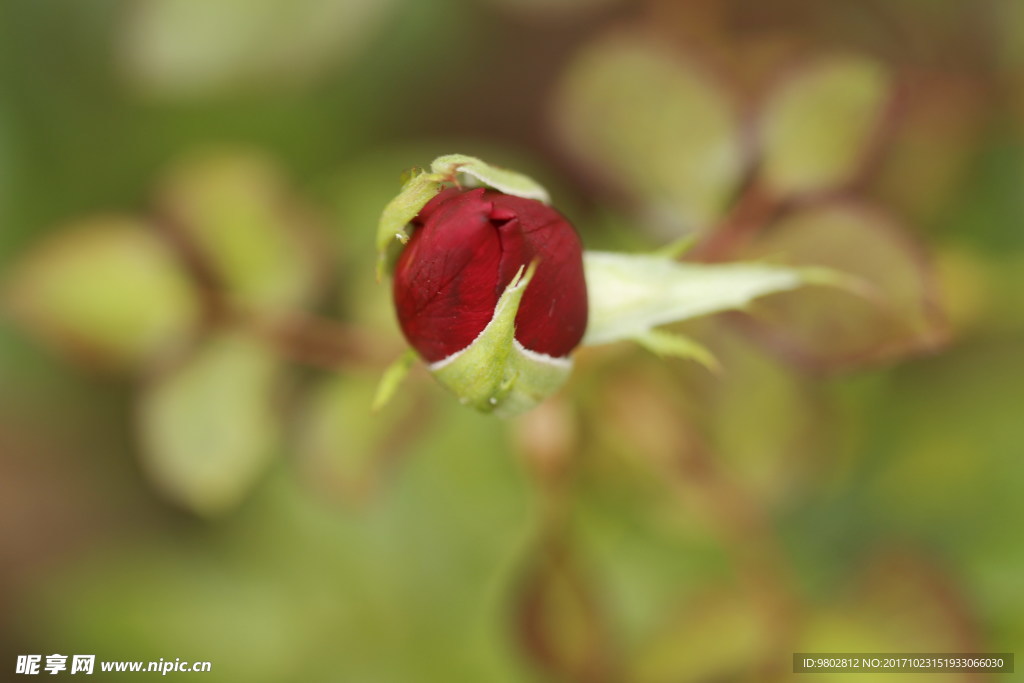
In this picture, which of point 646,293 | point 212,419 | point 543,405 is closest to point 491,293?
Result: point 646,293

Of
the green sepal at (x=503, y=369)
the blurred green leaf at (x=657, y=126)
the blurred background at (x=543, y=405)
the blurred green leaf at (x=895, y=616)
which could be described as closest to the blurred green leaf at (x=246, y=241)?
the blurred background at (x=543, y=405)

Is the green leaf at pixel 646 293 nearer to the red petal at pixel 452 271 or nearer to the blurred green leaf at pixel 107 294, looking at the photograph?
the red petal at pixel 452 271

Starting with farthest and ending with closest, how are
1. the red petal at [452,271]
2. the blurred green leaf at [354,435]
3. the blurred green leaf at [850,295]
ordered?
the blurred green leaf at [354,435] → the blurred green leaf at [850,295] → the red petal at [452,271]

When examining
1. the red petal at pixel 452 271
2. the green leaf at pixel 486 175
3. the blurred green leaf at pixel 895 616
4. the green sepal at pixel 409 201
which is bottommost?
the blurred green leaf at pixel 895 616

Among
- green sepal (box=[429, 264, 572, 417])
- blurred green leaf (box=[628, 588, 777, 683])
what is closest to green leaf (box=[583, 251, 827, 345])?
green sepal (box=[429, 264, 572, 417])

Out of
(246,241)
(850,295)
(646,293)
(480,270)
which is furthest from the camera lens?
(246,241)

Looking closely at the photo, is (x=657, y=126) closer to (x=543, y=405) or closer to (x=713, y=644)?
(x=543, y=405)

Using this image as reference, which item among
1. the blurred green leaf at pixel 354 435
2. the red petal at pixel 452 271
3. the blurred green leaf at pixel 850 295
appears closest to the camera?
the red petal at pixel 452 271

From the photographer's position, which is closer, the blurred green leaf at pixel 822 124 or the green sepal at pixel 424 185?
the green sepal at pixel 424 185
